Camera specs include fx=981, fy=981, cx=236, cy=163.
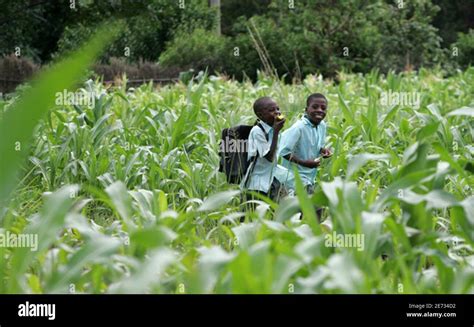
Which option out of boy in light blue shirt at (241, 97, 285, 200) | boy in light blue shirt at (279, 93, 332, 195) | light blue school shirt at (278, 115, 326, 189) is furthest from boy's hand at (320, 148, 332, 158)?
boy in light blue shirt at (241, 97, 285, 200)

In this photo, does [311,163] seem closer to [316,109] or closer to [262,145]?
[262,145]

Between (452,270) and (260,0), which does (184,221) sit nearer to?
(452,270)

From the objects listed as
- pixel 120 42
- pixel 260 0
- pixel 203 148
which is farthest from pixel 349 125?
pixel 260 0

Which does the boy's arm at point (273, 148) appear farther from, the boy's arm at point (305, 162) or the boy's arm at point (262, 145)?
the boy's arm at point (305, 162)

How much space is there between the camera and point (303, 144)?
20.2ft

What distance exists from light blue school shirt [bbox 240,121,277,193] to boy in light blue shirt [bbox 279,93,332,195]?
0.41 feet

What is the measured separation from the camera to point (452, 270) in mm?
3453

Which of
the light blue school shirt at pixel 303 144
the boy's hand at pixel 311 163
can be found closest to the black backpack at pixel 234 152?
the light blue school shirt at pixel 303 144

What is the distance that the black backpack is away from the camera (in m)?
6.16

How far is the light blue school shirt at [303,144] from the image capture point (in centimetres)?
605

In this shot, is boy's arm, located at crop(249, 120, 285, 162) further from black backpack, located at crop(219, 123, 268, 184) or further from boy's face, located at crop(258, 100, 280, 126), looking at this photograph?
black backpack, located at crop(219, 123, 268, 184)

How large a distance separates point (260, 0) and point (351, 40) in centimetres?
1412

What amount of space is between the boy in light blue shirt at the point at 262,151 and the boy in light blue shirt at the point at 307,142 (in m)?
0.13
